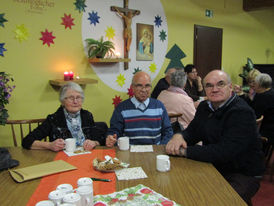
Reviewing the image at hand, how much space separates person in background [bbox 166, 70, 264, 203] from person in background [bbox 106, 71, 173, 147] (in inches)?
17.4

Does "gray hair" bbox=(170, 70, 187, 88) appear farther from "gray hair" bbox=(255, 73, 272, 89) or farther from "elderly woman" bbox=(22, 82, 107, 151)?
"elderly woman" bbox=(22, 82, 107, 151)

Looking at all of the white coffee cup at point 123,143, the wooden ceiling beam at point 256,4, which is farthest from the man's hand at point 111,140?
the wooden ceiling beam at point 256,4

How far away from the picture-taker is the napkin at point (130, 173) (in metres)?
1.31

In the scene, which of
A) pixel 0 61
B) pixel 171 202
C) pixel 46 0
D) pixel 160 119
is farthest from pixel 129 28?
pixel 171 202

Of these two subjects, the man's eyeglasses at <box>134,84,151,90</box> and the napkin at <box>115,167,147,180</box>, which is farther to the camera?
the man's eyeglasses at <box>134,84,151,90</box>

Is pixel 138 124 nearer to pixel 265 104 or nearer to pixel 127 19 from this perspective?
pixel 265 104

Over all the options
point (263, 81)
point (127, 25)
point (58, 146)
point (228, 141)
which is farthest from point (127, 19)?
point (228, 141)

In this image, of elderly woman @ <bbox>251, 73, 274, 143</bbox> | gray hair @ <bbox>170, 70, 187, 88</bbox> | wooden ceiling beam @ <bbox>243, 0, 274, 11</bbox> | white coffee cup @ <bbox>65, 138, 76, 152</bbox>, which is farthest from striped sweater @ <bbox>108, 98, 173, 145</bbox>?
wooden ceiling beam @ <bbox>243, 0, 274, 11</bbox>

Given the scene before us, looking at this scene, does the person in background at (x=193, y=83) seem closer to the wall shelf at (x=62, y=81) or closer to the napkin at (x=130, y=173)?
the wall shelf at (x=62, y=81)

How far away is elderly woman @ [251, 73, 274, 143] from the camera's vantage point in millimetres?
3197

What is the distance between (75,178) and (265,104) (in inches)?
106

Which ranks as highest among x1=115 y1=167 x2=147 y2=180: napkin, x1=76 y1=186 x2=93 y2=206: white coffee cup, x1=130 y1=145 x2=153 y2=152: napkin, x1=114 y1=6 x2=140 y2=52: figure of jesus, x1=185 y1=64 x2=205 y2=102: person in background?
x1=114 y1=6 x2=140 y2=52: figure of jesus

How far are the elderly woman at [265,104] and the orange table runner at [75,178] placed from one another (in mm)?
2295

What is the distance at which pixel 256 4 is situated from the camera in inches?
212
